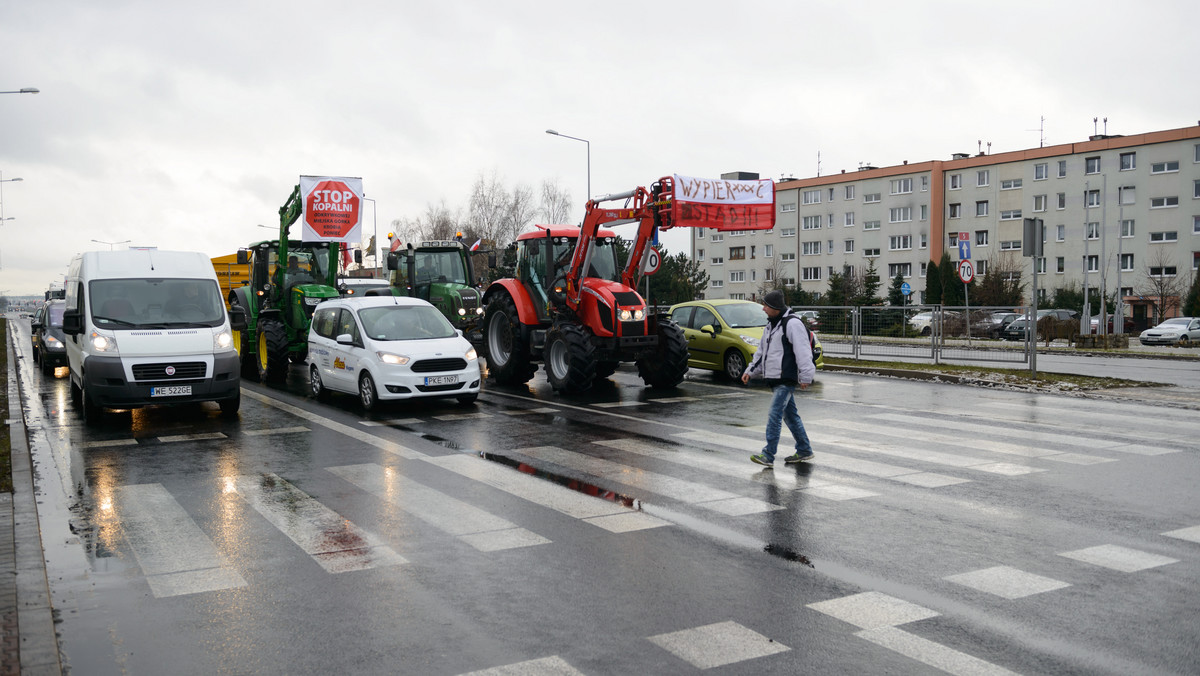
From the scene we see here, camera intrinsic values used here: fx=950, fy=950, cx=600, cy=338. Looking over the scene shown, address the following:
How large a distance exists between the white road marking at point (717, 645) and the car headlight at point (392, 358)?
9.60 meters

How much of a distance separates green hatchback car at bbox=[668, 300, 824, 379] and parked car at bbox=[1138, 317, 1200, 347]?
2598 cm

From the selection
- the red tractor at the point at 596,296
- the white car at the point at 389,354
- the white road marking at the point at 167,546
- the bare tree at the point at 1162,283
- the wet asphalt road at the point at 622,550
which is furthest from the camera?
the bare tree at the point at 1162,283

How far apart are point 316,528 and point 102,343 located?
721 cm

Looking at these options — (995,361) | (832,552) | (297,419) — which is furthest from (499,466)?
(995,361)

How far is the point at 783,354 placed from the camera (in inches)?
379

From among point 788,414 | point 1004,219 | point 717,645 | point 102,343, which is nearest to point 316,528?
point 717,645

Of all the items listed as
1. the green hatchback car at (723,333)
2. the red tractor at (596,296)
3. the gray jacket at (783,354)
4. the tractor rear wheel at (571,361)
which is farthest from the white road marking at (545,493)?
the green hatchback car at (723,333)

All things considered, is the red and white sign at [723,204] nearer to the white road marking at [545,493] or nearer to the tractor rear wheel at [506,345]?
the tractor rear wheel at [506,345]

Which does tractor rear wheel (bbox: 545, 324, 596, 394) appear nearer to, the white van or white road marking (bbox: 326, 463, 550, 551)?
the white van

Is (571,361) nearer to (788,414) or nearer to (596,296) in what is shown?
(596,296)

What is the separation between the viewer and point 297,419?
519 inches

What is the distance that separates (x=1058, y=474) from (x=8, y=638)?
→ 27.1 ft

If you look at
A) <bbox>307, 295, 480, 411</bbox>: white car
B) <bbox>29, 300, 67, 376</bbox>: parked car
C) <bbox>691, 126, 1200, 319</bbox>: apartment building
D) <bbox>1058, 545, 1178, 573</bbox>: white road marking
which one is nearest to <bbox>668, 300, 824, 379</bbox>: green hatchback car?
<bbox>307, 295, 480, 411</bbox>: white car

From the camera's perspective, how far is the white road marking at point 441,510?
21.7ft
